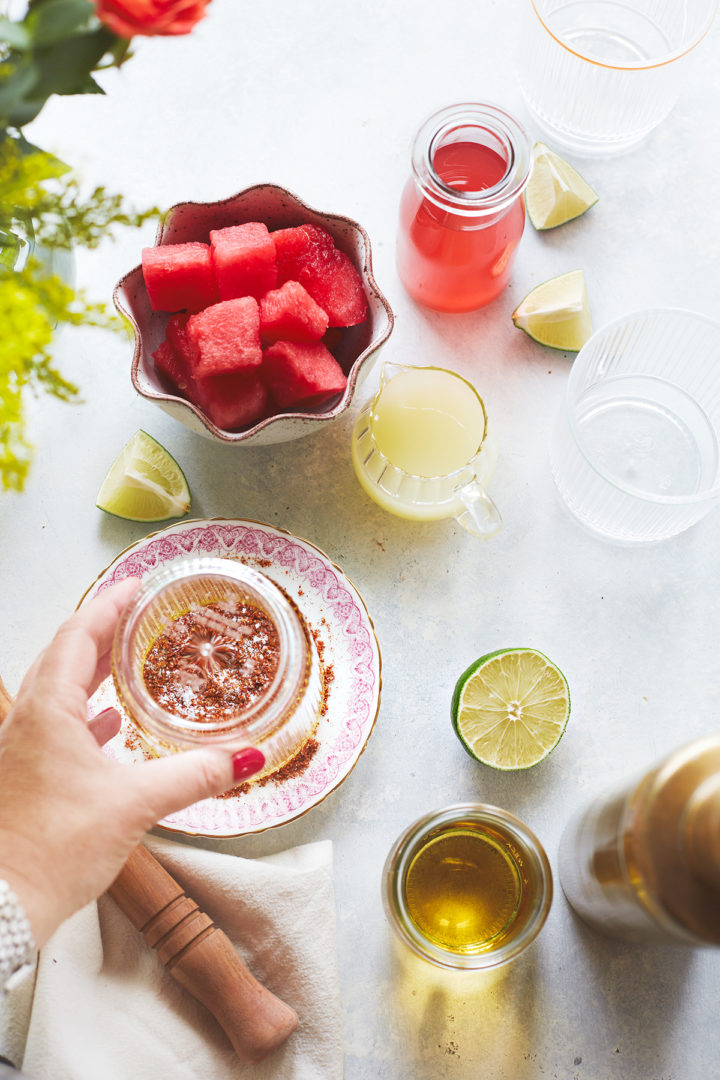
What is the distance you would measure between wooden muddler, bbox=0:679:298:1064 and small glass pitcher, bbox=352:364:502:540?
1.74ft

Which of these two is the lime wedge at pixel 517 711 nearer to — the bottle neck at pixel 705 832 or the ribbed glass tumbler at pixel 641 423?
the ribbed glass tumbler at pixel 641 423

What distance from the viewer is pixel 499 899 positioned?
3.62 ft

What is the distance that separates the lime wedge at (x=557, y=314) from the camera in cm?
125

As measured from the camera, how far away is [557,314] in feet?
4.09

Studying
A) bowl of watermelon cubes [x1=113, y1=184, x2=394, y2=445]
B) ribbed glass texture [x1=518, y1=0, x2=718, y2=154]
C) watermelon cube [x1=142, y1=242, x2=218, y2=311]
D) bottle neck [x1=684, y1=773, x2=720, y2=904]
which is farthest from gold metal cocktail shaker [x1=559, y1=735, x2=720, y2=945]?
ribbed glass texture [x1=518, y1=0, x2=718, y2=154]

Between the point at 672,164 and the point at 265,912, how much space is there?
3.89 ft

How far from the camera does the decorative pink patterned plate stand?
1098 mm

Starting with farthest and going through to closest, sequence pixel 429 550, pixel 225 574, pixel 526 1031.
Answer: pixel 429 550
pixel 526 1031
pixel 225 574

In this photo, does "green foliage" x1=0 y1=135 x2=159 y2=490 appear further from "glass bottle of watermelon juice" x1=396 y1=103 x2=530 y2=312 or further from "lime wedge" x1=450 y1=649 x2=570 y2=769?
"lime wedge" x1=450 y1=649 x2=570 y2=769

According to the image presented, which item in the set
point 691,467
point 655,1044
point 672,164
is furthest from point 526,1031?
point 672,164

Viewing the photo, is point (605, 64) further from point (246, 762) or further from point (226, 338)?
point (246, 762)

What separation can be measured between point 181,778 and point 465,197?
721 mm

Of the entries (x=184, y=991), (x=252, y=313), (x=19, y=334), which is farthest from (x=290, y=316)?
(x=184, y=991)

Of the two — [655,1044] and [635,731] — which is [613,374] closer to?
[635,731]
